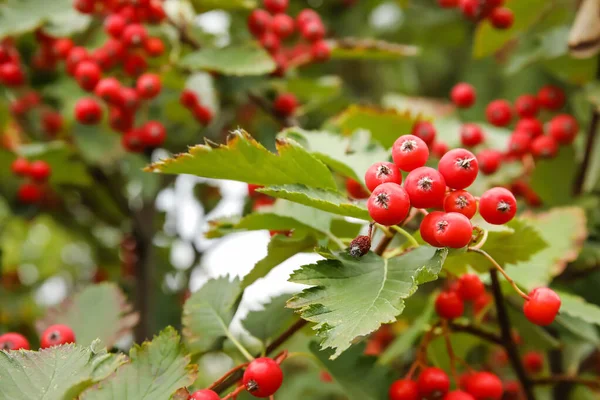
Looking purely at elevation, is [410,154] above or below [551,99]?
above

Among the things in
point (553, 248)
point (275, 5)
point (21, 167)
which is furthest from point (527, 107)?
point (21, 167)

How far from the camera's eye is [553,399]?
85.4 inches

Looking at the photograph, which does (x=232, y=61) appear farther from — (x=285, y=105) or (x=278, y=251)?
(x=278, y=251)

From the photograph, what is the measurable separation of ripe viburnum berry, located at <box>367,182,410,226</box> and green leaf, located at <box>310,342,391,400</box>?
0.49 metres

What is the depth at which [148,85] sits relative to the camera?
2.19 meters

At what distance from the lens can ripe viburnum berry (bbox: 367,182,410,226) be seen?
1.03 meters

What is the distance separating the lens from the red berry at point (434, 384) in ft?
4.25

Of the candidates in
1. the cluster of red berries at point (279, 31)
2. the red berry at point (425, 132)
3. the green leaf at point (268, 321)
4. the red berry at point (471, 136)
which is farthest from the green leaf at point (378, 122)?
the green leaf at point (268, 321)

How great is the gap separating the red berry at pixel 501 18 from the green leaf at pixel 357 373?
1414 mm

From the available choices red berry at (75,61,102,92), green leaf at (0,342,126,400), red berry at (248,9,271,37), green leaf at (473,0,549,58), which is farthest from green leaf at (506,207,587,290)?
red berry at (75,61,102,92)

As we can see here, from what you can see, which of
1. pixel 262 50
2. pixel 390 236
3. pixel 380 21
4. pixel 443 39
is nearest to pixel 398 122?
pixel 262 50

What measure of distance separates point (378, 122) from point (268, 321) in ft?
2.99

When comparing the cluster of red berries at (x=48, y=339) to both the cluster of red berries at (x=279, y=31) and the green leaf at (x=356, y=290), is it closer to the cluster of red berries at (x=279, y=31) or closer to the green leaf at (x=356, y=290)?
the green leaf at (x=356, y=290)

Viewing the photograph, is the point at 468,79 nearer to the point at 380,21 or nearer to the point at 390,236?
the point at 380,21
